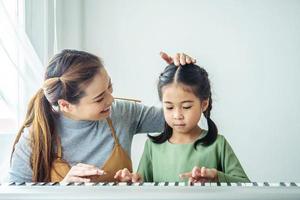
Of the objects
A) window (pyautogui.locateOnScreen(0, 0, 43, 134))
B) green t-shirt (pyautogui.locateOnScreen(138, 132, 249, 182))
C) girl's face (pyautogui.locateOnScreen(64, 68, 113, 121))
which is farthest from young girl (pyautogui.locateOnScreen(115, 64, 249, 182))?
window (pyautogui.locateOnScreen(0, 0, 43, 134))

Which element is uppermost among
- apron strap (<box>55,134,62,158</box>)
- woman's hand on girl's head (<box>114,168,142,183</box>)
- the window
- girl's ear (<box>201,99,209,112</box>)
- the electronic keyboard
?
the window

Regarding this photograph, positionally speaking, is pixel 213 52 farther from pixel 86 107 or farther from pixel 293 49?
pixel 86 107

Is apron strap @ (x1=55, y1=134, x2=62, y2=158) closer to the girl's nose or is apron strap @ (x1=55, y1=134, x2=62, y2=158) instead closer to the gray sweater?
the gray sweater

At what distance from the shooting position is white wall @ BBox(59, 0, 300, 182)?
3.33ft

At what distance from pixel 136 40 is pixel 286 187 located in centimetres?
41

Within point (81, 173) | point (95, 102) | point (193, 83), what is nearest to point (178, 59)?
point (193, 83)

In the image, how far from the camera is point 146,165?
1.01 meters

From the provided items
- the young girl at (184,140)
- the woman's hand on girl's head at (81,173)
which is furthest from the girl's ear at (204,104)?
the woman's hand on girl's head at (81,173)

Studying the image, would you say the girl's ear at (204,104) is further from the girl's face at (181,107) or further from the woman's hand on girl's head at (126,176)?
the woman's hand on girl's head at (126,176)

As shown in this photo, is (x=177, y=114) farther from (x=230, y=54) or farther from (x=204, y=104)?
(x=230, y=54)

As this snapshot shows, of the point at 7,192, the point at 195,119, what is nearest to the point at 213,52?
the point at 195,119

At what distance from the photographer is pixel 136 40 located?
1037 mm

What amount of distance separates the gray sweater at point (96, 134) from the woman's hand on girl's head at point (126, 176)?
0.04m

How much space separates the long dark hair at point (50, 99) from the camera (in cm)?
101
